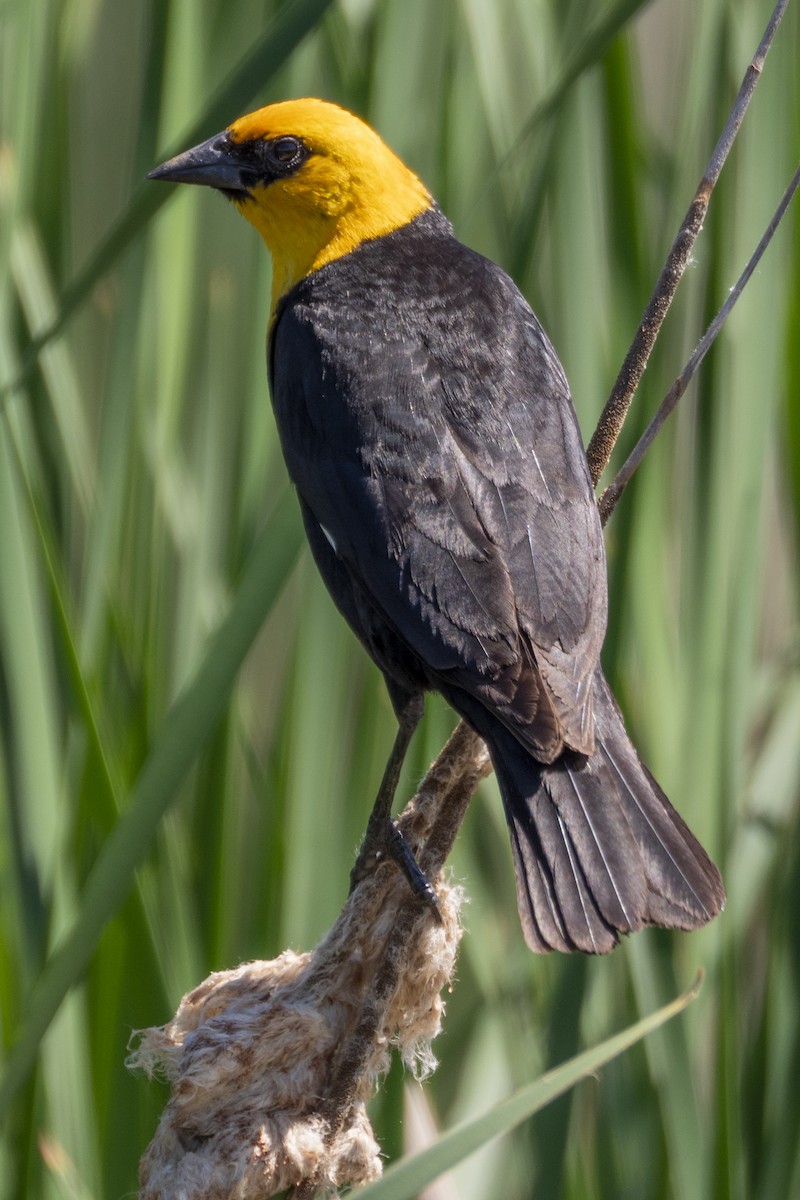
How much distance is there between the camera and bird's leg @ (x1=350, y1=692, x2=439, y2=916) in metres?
1.42

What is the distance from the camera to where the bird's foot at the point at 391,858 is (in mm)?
1400

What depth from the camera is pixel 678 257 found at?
1558mm

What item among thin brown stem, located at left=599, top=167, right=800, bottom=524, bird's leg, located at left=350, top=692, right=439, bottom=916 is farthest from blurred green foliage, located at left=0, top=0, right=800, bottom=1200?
thin brown stem, located at left=599, top=167, right=800, bottom=524

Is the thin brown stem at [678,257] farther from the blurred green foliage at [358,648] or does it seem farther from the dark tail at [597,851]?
the dark tail at [597,851]

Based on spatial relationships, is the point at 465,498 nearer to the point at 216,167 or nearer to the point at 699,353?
the point at 699,353

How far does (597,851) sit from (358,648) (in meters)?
0.63

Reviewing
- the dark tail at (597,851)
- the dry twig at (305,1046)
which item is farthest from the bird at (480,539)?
the dry twig at (305,1046)

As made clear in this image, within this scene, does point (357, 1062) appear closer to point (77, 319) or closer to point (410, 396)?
point (410, 396)

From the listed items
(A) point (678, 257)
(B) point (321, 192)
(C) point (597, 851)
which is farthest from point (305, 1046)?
(B) point (321, 192)

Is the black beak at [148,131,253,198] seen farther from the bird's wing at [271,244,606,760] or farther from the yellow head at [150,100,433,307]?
the bird's wing at [271,244,606,760]

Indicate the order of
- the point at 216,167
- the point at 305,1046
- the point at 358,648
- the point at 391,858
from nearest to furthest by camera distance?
1. the point at 305,1046
2. the point at 391,858
3. the point at 358,648
4. the point at 216,167

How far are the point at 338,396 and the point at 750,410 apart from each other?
50 cm

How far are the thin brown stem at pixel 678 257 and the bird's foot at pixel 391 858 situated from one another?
0.52 m

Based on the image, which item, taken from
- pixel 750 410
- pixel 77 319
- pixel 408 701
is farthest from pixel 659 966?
pixel 77 319
